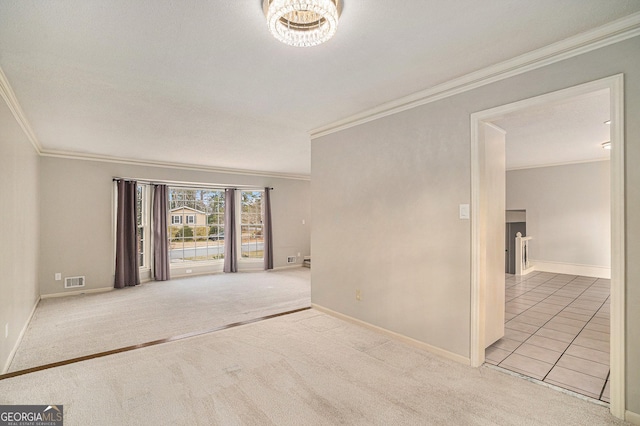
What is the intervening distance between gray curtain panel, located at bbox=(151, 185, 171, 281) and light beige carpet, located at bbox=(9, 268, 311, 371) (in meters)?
0.34

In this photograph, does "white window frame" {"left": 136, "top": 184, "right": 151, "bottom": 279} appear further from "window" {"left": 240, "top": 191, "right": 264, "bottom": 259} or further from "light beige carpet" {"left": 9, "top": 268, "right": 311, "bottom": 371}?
"window" {"left": 240, "top": 191, "right": 264, "bottom": 259}

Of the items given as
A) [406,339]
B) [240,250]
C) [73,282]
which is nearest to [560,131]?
[406,339]

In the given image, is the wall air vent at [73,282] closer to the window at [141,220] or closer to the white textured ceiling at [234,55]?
the window at [141,220]

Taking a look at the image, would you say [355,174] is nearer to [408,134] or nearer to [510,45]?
[408,134]

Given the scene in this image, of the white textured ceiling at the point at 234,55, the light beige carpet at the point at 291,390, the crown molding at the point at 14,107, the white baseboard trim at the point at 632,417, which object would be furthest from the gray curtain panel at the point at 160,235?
the white baseboard trim at the point at 632,417

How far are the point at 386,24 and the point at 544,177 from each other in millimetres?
7072

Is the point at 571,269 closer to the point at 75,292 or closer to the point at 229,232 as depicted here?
the point at 229,232

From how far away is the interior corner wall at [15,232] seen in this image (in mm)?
2566

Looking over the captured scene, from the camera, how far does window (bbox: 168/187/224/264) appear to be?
22.8ft

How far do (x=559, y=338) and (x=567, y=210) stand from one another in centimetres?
481

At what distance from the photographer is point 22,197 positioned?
3447 mm

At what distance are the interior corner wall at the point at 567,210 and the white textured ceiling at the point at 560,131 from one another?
1.46ft

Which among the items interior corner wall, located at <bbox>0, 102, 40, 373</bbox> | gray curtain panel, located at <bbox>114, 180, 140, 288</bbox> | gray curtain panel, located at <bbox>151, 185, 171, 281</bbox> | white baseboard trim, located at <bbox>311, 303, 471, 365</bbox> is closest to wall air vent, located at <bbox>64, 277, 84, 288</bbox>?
gray curtain panel, located at <bbox>114, 180, 140, 288</bbox>

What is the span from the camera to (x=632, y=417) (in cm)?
188
